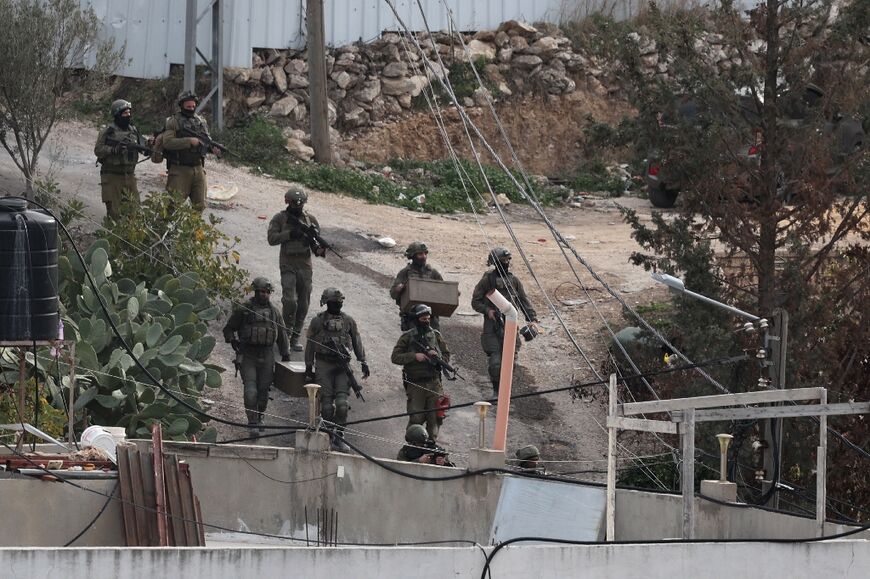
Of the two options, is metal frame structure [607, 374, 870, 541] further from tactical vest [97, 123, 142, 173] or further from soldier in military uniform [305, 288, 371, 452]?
tactical vest [97, 123, 142, 173]

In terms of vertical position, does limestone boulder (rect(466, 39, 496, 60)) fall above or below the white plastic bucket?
above

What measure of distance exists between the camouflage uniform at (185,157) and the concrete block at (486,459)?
6670 mm

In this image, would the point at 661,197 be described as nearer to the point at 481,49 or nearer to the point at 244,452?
the point at 481,49

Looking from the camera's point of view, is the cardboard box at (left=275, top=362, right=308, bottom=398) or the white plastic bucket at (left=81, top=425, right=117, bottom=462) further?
the cardboard box at (left=275, top=362, right=308, bottom=398)

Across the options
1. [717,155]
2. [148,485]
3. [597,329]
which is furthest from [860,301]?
[148,485]

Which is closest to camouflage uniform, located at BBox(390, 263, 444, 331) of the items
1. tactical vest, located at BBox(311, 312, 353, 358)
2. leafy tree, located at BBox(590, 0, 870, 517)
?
tactical vest, located at BBox(311, 312, 353, 358)

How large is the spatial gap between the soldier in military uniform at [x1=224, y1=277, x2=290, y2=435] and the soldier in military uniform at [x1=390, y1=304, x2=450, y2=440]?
1.24 meters

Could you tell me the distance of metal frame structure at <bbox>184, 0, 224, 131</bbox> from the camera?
24703 mm

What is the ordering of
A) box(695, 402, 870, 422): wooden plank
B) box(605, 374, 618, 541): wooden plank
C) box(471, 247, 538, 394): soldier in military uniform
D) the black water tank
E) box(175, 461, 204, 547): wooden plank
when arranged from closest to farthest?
box(695, 402, 870, 422): wooden plank, box(605, 374, 618, 541): wooden plank, box(175, 461, 204, 547): wooden plank, the black water tank, box(471, 247, 538, 394): soldier in military uniform

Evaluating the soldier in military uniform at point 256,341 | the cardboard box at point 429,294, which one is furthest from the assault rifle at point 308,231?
the soldier in military uniform at point 256,341

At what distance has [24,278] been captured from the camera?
38.5 feet

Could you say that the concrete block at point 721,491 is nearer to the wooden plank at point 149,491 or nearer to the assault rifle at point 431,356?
the wooden plank at point 149,491

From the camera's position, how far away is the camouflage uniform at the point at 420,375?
15508 mm

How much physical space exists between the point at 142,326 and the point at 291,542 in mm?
3151
